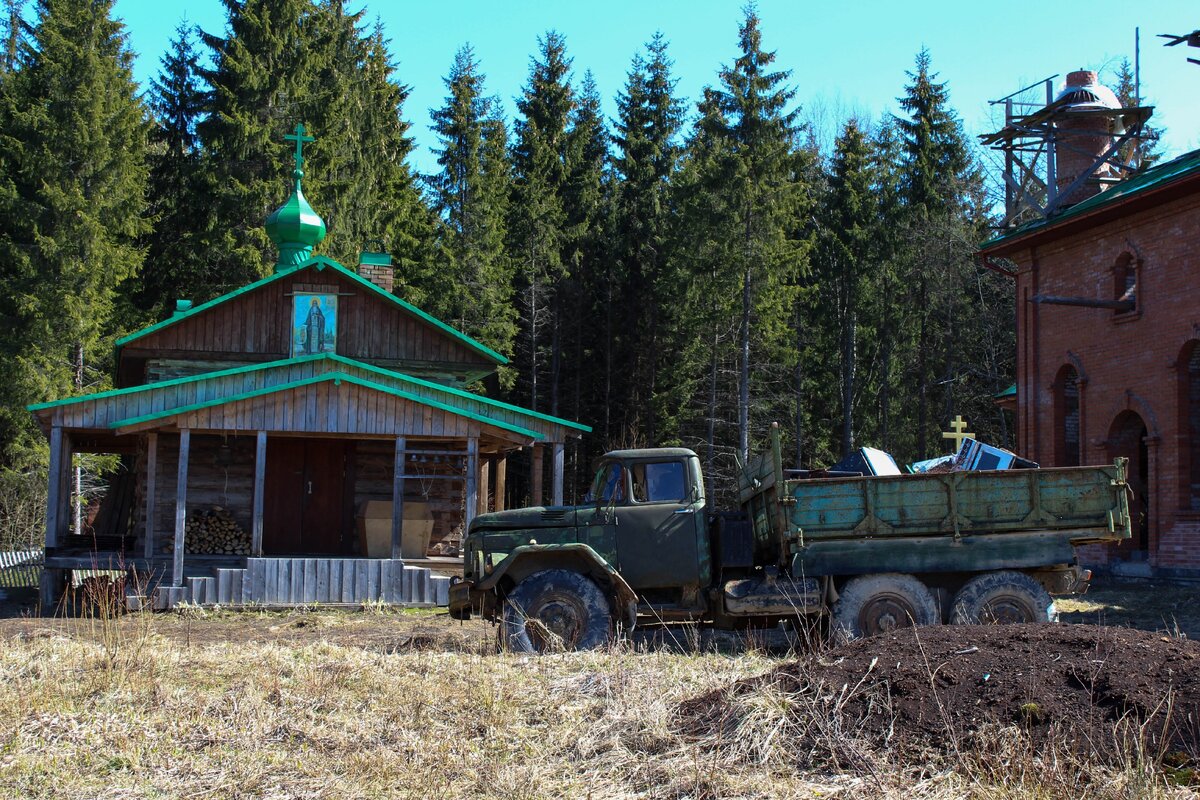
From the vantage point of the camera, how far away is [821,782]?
661 cm

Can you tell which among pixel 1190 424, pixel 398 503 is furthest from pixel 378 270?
pixel 1190 424

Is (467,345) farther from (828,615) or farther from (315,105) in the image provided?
(315,105)

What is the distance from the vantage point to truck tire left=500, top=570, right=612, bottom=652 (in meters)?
11.3

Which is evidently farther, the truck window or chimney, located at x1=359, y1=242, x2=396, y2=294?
chimney, located at x1=359, y1=242, x2=396, y2=294

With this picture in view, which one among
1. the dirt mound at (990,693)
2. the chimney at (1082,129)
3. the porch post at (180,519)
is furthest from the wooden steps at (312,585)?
the chimney at (1082,129)

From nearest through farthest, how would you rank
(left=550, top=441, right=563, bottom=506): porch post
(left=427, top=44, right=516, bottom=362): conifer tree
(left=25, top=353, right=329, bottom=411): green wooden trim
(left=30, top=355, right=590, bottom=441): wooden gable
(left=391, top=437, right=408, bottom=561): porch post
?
(left=25, top=353, right=329, bottom=411): green wooden trim
(left=391, top=437, right=408, bottom=561): porch post
(left=30, top=355, right=590, bottom=441): wooden gable
(left=550, top=441, right=563, bottom=506): porch post
(left=427, top=44, right=516, bottom=362): conifer tree

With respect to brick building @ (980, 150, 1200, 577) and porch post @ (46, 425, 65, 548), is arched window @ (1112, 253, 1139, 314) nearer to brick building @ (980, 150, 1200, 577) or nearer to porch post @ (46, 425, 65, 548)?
brick building @ (980, 150, 1200, 577)

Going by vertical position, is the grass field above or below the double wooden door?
below

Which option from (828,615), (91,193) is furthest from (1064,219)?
(91,193)

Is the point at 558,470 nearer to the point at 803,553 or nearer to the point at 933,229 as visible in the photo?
the point at 803,553

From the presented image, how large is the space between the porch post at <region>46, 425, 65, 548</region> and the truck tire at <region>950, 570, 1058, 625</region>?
1369 centimetres

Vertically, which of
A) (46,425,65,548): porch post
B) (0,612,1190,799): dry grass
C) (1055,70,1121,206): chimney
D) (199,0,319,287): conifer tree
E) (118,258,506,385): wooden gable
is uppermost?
(199,0,319,287): conifer tree

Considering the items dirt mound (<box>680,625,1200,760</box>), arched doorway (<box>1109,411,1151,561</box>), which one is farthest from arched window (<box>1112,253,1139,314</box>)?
dirt mound (<box>680,625,1200,760</box>)

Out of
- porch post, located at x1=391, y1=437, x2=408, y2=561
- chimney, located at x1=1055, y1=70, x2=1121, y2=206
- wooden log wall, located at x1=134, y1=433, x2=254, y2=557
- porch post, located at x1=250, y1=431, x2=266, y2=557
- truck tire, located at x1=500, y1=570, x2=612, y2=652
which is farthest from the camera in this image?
chimney, located at x1=1055, y1=70, x2=1121, y2=206
